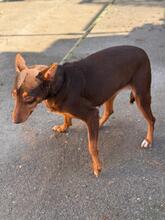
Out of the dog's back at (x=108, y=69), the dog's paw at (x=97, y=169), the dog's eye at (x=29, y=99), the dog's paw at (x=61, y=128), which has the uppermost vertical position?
the dog's eye at (x=29, y=99)

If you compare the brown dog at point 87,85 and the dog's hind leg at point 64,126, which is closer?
the brown dog at point 87,85

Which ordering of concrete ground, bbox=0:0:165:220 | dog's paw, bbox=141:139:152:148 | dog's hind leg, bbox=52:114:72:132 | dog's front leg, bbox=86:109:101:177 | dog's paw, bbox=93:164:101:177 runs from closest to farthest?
concrete ground, bbox=0:0:165:220 < dog's front leg, bbox=86:109:101:177 < dog's paw, bbox=93:164:101:177 < dog's paw, bbox=141:139:152:148 < dog's hind leg, bbox=52:114:72:132

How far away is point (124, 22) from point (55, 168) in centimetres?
592

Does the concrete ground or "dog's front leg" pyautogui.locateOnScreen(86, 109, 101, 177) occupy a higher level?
"dog's front leg" pyautogui.locateOnScreen(86, 109, 101, 177)

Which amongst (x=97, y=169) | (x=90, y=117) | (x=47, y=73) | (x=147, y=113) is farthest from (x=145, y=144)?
(x=47, y=73)

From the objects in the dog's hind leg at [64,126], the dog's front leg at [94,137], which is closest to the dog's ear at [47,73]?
the dog's front leg at [94,137]

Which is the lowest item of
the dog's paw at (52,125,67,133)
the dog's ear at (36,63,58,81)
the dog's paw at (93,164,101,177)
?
the dog's paw at (52,125,67,133)

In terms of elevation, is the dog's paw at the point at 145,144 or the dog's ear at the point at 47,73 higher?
the dog's ear at the point at 47,73

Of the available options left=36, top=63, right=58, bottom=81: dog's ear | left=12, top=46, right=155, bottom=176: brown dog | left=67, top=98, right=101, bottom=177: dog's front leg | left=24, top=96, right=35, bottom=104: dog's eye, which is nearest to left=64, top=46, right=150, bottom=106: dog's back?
left=12, top=46, right=155, bottom=176: brown dog

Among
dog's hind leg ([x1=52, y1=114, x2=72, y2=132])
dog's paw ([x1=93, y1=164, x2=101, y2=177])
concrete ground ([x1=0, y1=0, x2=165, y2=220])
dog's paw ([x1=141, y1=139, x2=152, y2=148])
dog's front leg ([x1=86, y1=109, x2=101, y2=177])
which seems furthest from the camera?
dog's hind leg ([x1=52, y1=114, x2=72, y2=132])

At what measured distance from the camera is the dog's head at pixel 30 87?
11.6ft

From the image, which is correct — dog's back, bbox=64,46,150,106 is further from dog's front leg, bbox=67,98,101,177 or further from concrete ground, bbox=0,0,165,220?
concrete ground, bbox=0,0,165,220

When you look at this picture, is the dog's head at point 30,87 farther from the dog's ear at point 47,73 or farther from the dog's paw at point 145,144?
the dog's paw at point 145,144

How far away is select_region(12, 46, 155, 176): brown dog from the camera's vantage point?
3605 mm
